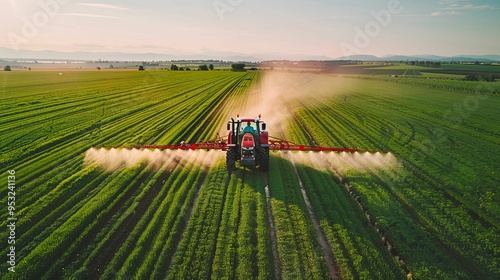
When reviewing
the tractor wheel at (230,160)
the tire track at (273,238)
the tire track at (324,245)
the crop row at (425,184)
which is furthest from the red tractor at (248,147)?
the crop row at (425,184)

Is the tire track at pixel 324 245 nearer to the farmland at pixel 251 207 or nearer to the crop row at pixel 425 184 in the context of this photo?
the farmland at pixel 251 207

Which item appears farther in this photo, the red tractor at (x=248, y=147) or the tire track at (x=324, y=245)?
the red tractor at (x=248, y=147)

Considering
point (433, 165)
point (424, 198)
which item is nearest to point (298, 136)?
point (433, 165)

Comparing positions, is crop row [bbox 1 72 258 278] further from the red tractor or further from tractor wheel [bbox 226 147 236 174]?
the red tractor

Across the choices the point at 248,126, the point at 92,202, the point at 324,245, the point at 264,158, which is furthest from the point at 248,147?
the point at 92,202

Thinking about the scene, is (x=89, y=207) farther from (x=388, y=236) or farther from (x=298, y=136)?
(x=298, y=136)

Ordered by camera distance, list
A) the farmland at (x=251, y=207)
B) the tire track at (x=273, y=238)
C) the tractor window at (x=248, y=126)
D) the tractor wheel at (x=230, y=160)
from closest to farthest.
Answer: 1. the tire track at (x=273, y=238)
2. the farmland at (x=251, y=207)
3. the tractor wheel at (x=230, y=160)
4. the tractor window at (x=248, y=126)
